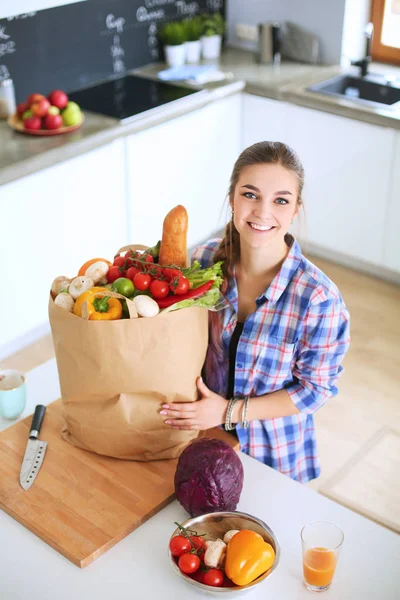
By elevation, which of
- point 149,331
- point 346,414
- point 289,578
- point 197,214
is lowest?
point 346,414

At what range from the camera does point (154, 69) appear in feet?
12.9

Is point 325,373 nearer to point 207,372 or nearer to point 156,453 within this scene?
point 207,372

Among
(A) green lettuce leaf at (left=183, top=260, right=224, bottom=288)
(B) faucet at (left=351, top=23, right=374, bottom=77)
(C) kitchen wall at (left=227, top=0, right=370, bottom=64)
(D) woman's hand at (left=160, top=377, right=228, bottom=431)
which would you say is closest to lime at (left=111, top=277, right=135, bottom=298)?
(A) green lettuce leaf at (left=183, top=260, right=224, bottom=288)

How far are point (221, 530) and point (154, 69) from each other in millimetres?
2989

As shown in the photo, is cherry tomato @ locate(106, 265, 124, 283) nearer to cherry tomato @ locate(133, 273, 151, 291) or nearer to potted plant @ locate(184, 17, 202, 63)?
cherry tomato @ locate(133, 273, 151, 291)

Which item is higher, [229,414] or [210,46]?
[210,46]

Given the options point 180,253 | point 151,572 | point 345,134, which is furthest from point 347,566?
point 345,134

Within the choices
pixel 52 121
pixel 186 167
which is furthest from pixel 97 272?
pixel 186 167

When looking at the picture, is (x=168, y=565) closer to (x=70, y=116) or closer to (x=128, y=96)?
(x=70, y=116)

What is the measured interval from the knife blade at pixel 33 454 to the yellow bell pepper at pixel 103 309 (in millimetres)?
350

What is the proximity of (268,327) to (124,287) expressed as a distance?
0.36 metres

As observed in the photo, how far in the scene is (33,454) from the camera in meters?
1.58

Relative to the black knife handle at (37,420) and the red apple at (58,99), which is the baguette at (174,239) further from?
the red apple at (58,99)

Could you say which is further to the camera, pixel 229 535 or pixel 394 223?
pixel 394 223
